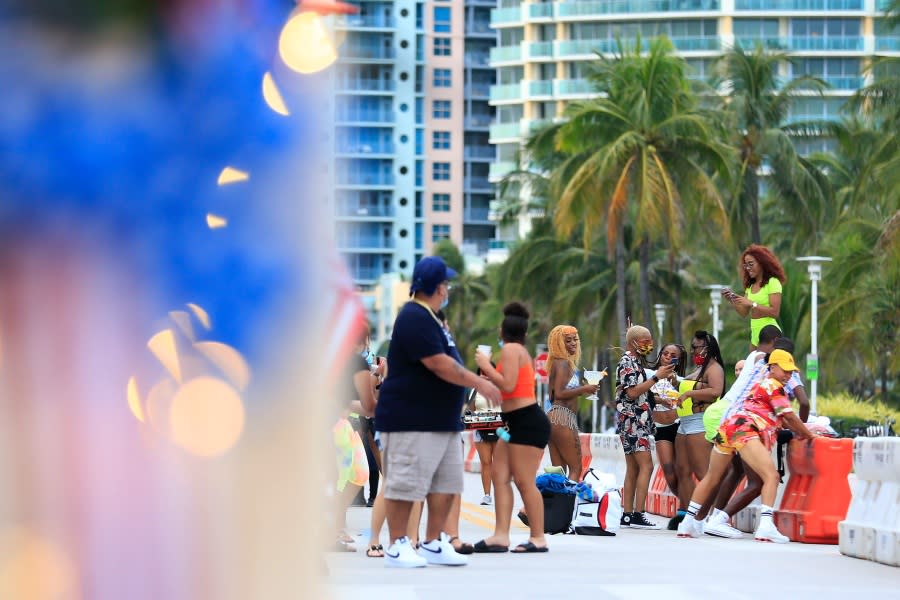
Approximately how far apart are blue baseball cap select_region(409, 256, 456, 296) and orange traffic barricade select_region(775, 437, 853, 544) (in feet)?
15.4

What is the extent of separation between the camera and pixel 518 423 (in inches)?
459

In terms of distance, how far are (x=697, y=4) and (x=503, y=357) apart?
103m

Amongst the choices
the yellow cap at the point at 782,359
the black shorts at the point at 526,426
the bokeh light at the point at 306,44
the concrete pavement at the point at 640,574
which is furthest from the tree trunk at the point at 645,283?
the bokeh light at the point at 306,44

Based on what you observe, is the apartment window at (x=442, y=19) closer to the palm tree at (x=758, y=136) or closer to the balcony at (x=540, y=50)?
the balcony at (x=540, y=50)

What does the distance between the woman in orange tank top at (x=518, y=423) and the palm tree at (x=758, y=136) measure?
4238 cm

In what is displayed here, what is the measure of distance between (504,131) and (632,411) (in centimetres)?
10797

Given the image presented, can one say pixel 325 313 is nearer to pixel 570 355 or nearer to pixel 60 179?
pixel 60 179

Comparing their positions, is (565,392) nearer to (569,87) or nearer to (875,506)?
(875,506)

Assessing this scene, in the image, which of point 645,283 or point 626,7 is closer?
point 645,283

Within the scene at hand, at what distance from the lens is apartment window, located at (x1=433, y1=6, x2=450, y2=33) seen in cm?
14312

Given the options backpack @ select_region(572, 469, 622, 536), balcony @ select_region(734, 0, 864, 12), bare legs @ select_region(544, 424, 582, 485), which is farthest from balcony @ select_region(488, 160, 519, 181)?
backpack @ select_region(572, 469, 622, 536)

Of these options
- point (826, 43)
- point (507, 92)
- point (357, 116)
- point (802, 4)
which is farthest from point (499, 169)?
point (357, 116)

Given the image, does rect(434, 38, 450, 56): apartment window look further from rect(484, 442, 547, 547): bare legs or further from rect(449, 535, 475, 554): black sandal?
rect(449, 535, 475, 554): black sandal

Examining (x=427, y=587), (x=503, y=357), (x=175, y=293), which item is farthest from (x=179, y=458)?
(x=503, y=357)
